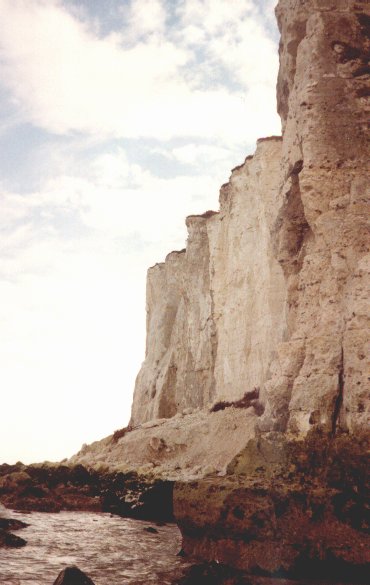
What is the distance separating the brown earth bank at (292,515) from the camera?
7.25 m

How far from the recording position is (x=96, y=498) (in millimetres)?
16891

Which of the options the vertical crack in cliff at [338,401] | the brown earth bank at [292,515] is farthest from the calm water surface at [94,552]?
the vertical crack in cliff at [338,401]

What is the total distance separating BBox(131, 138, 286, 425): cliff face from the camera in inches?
1010

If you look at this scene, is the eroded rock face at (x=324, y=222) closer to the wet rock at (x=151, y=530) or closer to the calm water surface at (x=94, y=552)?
the calm water surface at (x=94, y=552)

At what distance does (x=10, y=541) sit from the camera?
385 inches

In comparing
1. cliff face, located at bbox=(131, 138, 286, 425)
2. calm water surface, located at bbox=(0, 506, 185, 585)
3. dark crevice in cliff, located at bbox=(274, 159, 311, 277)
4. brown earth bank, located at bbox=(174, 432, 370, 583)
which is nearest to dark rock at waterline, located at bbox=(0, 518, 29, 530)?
calm water surface, located at bbox=(0, 506, 185, 585)

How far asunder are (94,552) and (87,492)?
27.8 ft

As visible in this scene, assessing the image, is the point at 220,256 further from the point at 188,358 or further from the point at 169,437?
the point at 169,437

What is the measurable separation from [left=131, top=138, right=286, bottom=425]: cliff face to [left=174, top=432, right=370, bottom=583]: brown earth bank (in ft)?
32.9

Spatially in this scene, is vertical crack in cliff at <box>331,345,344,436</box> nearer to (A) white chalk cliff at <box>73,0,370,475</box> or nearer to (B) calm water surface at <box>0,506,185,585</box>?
(A) white chalk cliff at <box>73,0,370,475</box>

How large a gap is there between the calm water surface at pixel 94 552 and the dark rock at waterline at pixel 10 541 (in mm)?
138

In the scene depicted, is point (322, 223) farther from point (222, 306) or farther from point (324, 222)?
point (222, 306)

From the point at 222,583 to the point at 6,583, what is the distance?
9.21 feet

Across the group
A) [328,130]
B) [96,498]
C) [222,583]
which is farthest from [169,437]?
[222,583]
